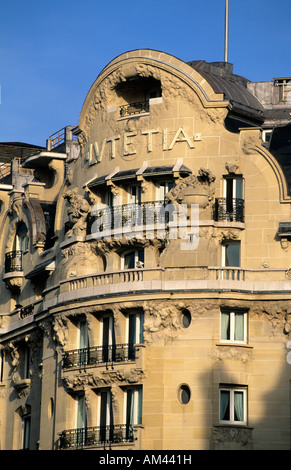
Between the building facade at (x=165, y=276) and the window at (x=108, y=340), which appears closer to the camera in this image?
the building facade at (x=165, y=276)

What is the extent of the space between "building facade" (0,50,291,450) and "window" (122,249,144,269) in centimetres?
8

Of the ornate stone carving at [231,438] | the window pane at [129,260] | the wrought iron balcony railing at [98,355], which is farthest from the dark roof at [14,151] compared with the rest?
the ornate stone carving at [231,438]

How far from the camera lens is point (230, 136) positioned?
6888cm

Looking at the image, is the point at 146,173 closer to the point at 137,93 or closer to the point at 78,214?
the point at 78,214

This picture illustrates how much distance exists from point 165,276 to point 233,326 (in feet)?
11.7

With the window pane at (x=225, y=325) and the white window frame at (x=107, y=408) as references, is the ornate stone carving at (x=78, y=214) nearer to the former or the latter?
the white window frame at (x=107, y=408)

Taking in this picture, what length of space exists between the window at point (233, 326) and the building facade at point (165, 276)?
0.06m

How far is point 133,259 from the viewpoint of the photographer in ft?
230

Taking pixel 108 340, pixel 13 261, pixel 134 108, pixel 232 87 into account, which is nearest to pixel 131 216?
pixel 134 108

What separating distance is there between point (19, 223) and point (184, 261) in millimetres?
15221

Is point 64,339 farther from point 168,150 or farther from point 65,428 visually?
point 168,150

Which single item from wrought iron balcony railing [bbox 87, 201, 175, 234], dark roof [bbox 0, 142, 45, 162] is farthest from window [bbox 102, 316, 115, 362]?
dark roof [bbox 0, 142, 45, 162]

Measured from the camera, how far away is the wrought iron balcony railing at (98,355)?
220 feet
